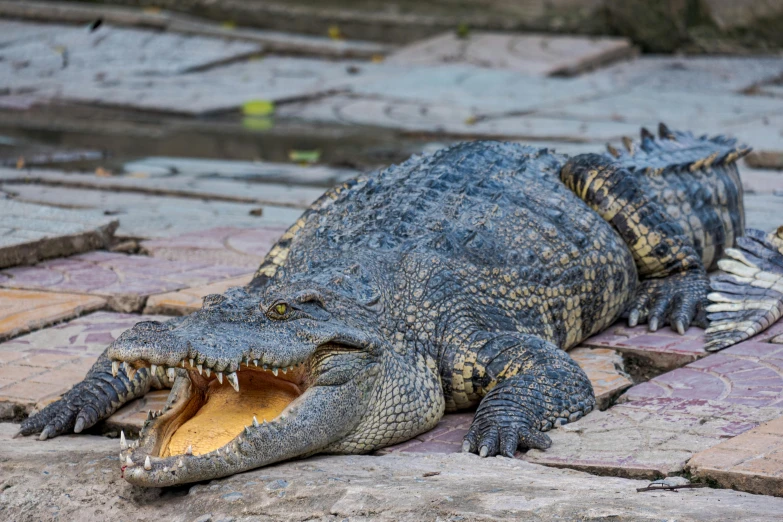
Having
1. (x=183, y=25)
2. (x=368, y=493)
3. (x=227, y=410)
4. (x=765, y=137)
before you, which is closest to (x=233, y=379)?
(x=227, y=410)

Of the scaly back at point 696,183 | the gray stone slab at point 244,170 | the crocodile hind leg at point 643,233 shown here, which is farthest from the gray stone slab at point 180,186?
the crocodile hind leg at point 643,233

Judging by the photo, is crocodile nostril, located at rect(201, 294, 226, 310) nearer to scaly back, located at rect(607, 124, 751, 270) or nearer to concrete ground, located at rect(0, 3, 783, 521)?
concrete ground, located at rect(0, 3, 783, 521)

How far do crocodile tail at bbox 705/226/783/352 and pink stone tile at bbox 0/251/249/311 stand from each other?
2.23 m

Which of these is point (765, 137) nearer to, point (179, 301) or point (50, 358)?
point (179, 301)

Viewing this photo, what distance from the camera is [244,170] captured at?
8.11 m

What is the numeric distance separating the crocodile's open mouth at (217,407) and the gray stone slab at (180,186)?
Result: 3.60 m

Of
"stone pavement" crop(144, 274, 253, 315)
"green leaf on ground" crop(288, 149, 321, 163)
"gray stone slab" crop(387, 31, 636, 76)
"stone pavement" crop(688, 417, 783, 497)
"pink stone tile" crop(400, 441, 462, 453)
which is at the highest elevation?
"gray stone slab" crop(387, 31, 636, 76)

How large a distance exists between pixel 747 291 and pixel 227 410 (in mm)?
2396

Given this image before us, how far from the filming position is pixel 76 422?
3.52 meters

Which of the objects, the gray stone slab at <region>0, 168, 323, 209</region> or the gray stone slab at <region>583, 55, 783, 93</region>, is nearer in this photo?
the gray stone slab at <region>0, 168, 323, 209</region>

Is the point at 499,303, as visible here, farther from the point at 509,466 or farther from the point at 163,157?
the point at 163,157

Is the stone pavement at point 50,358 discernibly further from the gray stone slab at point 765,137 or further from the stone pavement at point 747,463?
the gray stone slab at point 765,137

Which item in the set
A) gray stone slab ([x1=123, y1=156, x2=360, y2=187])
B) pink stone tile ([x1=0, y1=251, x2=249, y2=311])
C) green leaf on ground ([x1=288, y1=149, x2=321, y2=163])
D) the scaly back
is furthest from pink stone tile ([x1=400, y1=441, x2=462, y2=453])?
green leaf on ground ([x1=288, y1=149, x2=321, y2=163])

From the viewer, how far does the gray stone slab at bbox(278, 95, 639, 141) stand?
8844 mm
